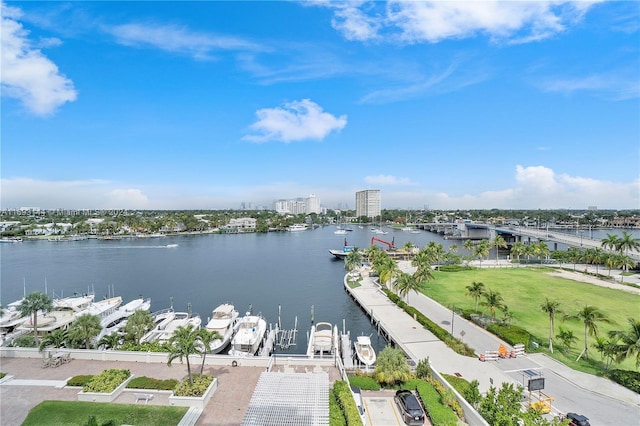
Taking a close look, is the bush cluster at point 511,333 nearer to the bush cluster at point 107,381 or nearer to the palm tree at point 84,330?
the bush cluster at point 107,381

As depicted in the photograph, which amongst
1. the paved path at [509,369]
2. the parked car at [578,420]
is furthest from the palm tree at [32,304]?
the parked car at [578,420]

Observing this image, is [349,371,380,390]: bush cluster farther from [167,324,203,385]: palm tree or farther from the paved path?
[167,324,203,385]: palm tree

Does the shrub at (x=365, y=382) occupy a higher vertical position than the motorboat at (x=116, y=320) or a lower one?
higher

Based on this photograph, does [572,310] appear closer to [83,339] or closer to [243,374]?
[243,374]

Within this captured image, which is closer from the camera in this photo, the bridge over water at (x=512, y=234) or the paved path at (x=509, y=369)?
the paved path at (x=509, y=369)

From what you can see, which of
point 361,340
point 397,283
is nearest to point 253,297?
point 397,283

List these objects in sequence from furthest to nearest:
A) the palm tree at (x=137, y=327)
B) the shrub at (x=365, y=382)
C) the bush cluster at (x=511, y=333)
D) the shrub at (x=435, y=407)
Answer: the palm tree at (x=137, y=327) → the bush cluster at (x=511, y=333) → the shrub at (x=365, y=382) → the shrub at (x=435, y=407)
